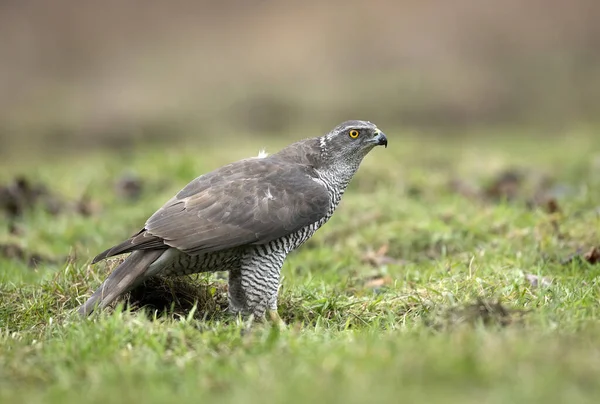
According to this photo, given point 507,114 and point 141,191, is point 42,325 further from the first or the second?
point 507,114

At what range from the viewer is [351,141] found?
5.78 meters

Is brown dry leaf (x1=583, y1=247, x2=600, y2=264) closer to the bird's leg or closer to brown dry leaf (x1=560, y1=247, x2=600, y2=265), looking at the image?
brown dry leaf (x1=560, y1=247, x2=600, y2=265)

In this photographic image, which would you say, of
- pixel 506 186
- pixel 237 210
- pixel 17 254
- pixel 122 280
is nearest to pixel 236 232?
pixel 237 210

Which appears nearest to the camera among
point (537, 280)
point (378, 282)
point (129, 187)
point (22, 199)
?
point (537, 280)

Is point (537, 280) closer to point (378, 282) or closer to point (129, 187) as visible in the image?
point (378, 282)

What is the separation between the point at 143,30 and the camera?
1964cm

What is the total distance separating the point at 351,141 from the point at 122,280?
1825 millimetres

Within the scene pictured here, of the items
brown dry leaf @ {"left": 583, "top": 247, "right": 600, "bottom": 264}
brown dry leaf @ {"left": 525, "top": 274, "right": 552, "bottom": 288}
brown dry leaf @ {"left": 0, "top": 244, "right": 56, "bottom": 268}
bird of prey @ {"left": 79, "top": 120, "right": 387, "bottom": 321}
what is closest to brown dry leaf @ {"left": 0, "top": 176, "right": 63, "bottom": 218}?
brown dry leaf @ {"left": 0, "top": 244, "right": 56, "bottom": 268}

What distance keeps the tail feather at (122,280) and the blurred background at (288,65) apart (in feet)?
35.9

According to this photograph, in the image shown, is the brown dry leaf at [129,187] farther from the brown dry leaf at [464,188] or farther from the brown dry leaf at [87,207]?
the brown dry leaf at [464,188]

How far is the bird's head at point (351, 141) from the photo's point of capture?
577 cm

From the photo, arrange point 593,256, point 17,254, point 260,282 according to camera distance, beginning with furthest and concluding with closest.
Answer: point 17,254 < point 593,256 < point 260,282

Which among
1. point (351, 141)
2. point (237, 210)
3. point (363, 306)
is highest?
point (351, 141)

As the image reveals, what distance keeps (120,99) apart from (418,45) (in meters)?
6.73
